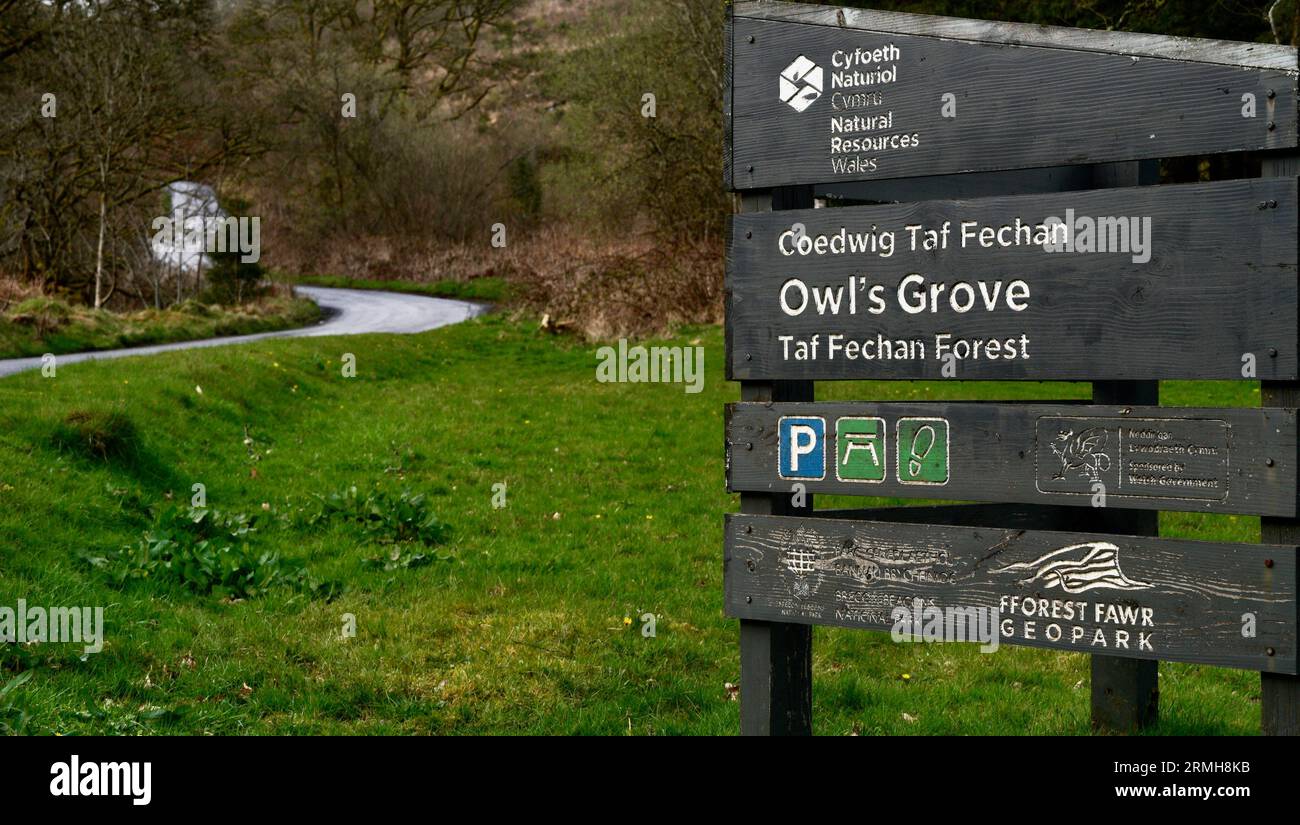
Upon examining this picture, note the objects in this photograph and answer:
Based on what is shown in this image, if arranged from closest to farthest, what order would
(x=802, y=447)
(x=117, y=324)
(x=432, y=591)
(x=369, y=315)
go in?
(x=802, y=447)
(x=432, y=591)
(x=117, y=324)
(x=369, y=315)

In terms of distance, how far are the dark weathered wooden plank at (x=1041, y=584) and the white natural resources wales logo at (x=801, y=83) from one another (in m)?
1.59

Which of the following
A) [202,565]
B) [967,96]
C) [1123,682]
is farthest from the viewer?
[202,565]

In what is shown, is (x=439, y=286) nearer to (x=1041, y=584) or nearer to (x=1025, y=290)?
(x=1025, y=290)

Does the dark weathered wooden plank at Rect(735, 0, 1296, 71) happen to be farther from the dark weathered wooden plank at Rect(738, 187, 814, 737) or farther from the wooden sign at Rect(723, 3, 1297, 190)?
the dark weathered wooden plank at Rect(738, 187, 814, 737)

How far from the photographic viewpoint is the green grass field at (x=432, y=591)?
6.01m

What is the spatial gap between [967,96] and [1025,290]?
738 mm

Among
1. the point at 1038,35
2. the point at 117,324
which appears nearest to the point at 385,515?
the point at 1038,35

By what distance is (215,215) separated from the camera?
109 feet

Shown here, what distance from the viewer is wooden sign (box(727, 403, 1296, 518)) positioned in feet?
12.7

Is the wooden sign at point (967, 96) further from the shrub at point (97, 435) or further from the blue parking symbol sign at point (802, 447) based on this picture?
the shrub at point (97, 435)

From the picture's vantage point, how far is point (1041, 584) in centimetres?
415

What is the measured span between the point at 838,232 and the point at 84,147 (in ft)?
92.4

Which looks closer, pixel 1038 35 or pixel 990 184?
pixel 1038 35
